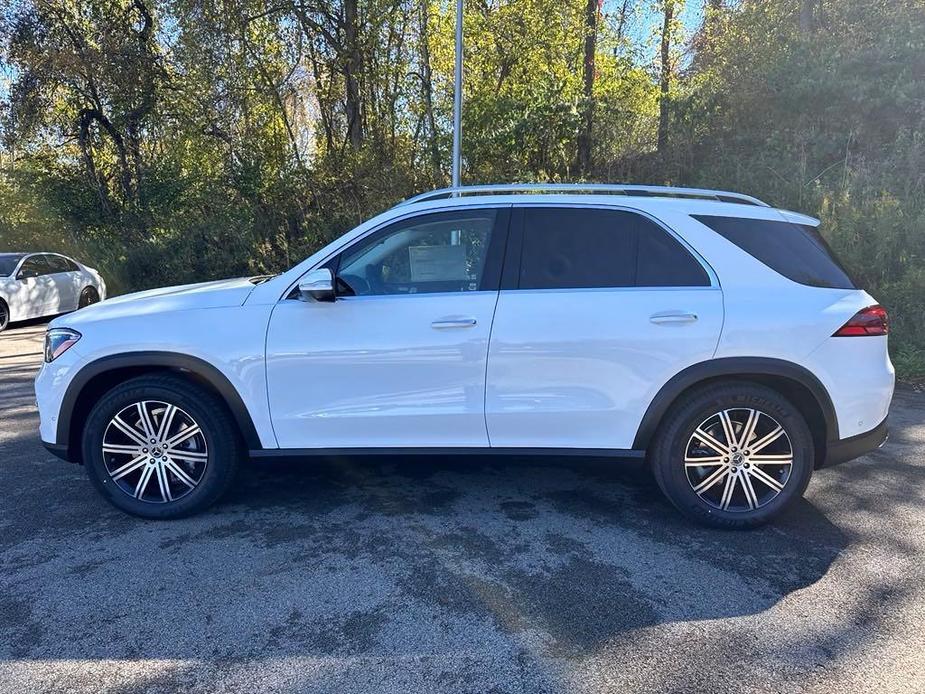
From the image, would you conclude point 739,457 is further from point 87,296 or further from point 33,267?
point 87,296

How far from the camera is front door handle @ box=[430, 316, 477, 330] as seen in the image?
11.7ft

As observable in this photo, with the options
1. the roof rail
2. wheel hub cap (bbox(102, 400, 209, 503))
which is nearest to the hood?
wheel hub cap (bbox(102, 400, 209, 503))

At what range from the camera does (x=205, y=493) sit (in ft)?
12.5

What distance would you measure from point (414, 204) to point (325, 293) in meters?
0.80

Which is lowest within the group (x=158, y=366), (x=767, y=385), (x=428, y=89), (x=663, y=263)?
(x=767, y=385)

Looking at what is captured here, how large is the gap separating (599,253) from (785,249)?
3.39ft

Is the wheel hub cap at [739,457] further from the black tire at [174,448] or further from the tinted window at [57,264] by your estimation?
the tinted window at [57,264]

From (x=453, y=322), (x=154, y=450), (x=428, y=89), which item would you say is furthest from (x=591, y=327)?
(x=428, y=89)

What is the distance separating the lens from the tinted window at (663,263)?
3645mm

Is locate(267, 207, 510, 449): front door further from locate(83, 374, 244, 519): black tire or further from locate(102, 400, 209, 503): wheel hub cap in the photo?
locate(102, 400, 209, 503): wheel hub cap

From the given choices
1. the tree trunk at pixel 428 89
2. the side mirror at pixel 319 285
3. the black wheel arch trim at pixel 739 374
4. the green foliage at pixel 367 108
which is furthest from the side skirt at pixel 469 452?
the tree trunk at pixel 428 89

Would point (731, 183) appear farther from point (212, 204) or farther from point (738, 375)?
point (212, 204)

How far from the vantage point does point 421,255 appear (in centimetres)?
382

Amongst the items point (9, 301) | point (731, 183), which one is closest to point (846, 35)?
point (731, 183)
